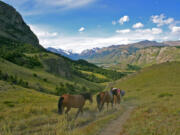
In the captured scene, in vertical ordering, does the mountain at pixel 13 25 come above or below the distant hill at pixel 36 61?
above

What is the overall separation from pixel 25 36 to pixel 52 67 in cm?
11351

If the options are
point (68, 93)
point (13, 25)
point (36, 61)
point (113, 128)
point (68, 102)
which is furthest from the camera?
point (13, 25)

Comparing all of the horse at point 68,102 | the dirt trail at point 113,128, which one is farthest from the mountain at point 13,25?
Result: the dirt trail at point 113,128

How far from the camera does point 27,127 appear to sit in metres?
12.4

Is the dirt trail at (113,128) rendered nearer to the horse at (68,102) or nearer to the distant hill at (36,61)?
the horse at (68,102)

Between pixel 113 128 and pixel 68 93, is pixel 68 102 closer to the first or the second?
pixel 113 128

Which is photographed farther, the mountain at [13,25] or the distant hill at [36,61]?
the mountain at [13,25]

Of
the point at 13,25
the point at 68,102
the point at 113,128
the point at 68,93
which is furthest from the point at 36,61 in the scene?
the point at 13,25

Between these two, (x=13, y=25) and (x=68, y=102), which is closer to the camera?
(x=68, y=102)

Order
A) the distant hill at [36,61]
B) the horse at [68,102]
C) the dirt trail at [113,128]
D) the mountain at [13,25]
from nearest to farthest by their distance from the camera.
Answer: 1. the dirt trail at [113,128]
2. the horse at [68,102]
3. the distant hill at [36,61]
4. the mountain at [13,25]

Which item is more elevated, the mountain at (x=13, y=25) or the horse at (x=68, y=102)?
the mountain at (x=13, y=25)

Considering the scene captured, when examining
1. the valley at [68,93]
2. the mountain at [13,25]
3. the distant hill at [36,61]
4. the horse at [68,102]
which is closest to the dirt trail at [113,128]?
the valley at [68,93]

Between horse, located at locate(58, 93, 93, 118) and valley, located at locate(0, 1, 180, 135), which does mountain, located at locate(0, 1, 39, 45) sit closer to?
valley, located at locate(0, 1, 180, 135)

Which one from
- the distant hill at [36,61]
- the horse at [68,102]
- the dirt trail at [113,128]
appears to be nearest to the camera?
the dirt trail at [113,128]
